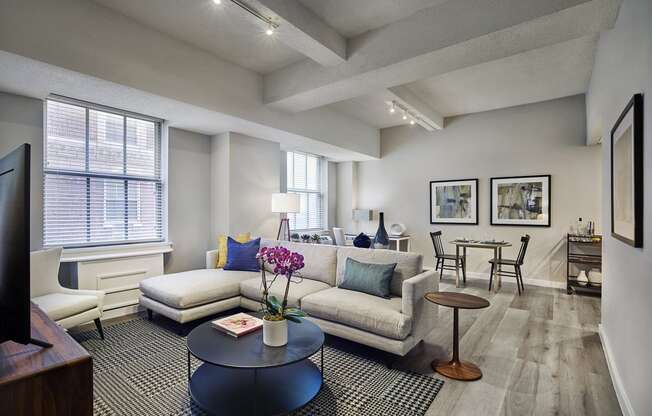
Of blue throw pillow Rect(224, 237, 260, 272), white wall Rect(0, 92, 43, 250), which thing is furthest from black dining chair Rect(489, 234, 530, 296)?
white wall Rect(0, 92, 43, 250)

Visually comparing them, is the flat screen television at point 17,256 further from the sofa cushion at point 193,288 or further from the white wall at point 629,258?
the white wall at point 629,258

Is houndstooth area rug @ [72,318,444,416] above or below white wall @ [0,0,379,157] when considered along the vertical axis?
below

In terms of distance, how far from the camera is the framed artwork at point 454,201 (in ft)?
19.8

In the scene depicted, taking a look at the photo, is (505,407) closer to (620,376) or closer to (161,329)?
(620,376)

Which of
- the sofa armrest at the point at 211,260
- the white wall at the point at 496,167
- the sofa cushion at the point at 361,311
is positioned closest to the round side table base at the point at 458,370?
the sofa cushion at the point at 361,311

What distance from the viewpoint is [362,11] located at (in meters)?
2.89

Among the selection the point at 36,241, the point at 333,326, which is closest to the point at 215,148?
the point at 36,241

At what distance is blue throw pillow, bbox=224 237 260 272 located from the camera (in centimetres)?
407

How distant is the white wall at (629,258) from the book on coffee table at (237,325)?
223cm

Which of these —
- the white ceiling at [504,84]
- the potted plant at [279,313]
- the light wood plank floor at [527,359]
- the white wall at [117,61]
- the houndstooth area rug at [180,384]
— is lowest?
the light wood plank floor at [527,359]

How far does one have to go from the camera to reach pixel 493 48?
2.78m

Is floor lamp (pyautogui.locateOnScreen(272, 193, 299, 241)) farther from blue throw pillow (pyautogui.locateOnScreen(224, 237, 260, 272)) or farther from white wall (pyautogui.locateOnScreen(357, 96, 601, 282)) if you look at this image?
white wall (pyautogui.locateOnScreen(357, 96, 601, 282))

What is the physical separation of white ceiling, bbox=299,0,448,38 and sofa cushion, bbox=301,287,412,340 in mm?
2569

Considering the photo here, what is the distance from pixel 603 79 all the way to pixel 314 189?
519cm
